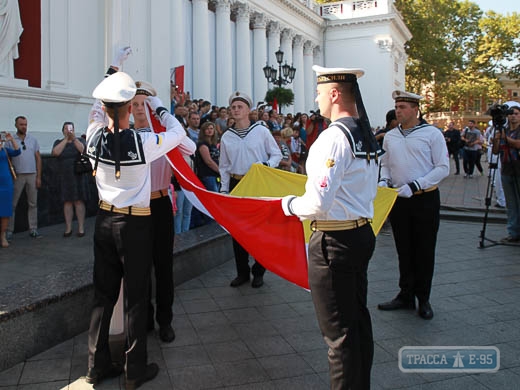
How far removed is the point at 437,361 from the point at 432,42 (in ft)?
174

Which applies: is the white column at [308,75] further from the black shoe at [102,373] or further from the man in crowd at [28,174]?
the black shoe at [102,373]

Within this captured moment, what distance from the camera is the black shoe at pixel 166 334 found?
4070 mm

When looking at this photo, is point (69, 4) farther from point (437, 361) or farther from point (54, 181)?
point (437, 361)

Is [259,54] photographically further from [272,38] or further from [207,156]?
[207,156]

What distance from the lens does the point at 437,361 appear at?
147 inches

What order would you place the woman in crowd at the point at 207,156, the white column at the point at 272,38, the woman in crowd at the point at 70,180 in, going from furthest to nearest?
1. the white column at the point at 272,38
2. the woman in crowd at the point at 70,180
3. the woman in crowd at the point at 207,156

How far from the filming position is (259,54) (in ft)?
98.4

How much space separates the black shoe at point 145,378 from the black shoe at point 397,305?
8.19ft

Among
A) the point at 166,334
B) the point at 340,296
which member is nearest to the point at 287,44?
the point at 166,334

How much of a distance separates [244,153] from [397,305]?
2463 mm

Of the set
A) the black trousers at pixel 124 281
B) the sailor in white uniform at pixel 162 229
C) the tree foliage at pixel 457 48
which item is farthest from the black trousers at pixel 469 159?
the tree foliage at pixel 457 48

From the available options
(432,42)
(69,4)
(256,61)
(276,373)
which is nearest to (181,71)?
(69,4)

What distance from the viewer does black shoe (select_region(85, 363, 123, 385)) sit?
3.31 metres

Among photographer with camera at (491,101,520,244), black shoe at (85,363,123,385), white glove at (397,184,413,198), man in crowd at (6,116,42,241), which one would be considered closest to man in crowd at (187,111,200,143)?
man in crowd at (6,116,42,241)
